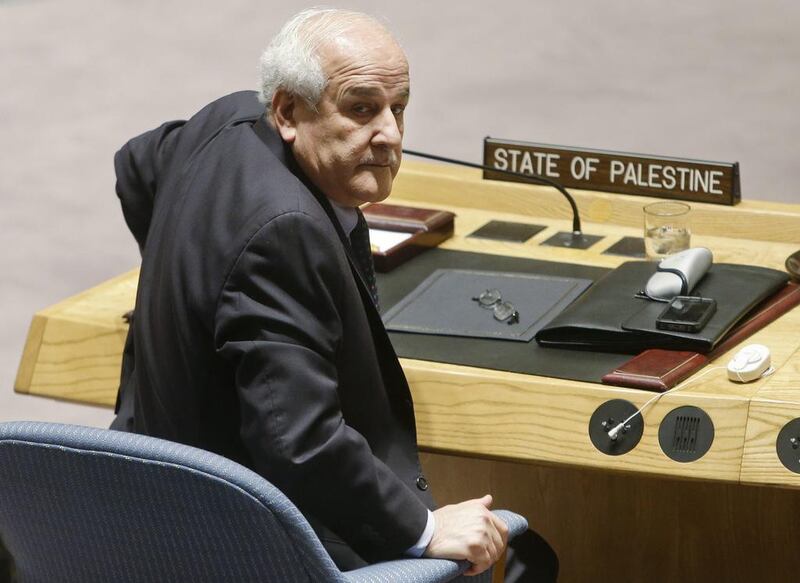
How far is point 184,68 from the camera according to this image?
662 centimetres

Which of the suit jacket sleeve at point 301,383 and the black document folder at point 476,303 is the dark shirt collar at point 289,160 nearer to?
the suit jacket sleeve at point 301,383

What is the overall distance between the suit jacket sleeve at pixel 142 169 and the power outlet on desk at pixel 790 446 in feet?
3.65

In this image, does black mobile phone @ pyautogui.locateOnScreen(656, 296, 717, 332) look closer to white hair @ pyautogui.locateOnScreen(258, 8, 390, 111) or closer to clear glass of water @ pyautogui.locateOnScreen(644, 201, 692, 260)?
clear glass of water @ pyautogui.locateOnScreen(644, 201, 692, 260)

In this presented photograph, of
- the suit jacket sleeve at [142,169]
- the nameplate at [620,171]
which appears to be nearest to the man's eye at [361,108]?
the suit jacket sleeve at [142,169]

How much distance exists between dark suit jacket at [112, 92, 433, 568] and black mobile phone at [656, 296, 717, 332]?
1.81 feet

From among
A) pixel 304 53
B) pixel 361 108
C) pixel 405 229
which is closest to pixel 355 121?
pixel 361 108

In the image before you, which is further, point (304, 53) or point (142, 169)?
point (142, 169)

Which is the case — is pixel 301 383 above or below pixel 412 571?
above

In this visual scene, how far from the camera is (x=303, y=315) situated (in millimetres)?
2078

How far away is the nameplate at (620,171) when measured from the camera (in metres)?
3.29

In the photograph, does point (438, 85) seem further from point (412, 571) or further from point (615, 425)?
point (412, 571)

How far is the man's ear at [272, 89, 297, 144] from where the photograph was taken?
2241 millimetres

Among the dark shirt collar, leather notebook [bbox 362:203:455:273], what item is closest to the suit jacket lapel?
the dark shirt collar

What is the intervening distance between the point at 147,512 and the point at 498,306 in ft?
3.88
